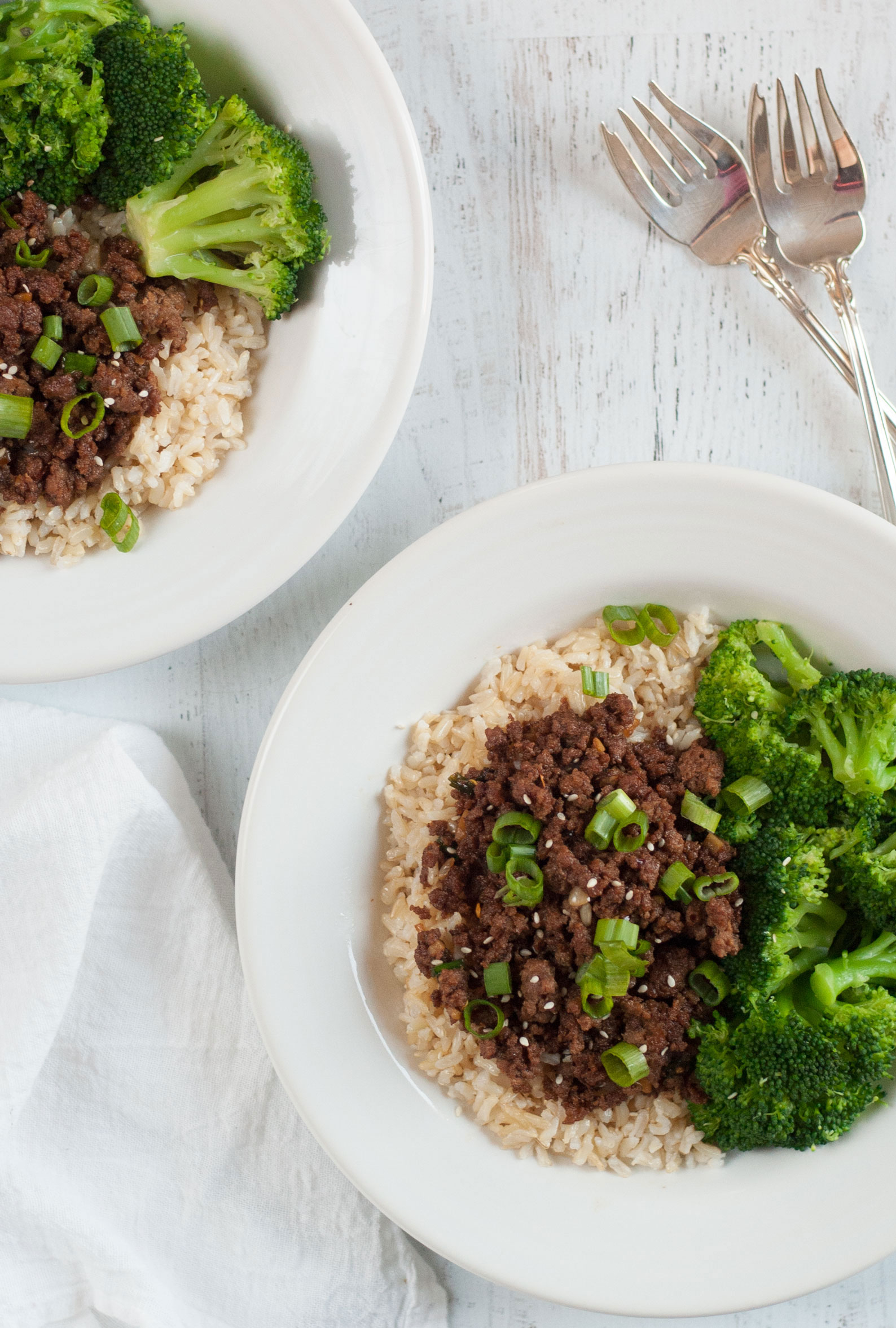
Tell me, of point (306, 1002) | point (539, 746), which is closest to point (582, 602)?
point (539, 746)

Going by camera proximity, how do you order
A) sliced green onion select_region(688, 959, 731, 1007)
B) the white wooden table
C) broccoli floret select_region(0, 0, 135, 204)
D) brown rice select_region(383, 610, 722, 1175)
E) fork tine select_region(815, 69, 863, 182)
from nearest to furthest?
broccoli floret select_region(0, 0, 135, 204)
sliced green onion select_region(688, 959, 731, 1007)
brown rice select_region(383, 610, 722, 1175)
fork tine select_region(815, 69, 863, 182)
the white wooden table

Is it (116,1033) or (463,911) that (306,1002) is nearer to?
(463,911)

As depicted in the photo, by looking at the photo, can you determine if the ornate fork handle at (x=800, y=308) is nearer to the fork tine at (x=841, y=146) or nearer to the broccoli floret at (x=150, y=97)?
the fork tine at (x=841, y=146)

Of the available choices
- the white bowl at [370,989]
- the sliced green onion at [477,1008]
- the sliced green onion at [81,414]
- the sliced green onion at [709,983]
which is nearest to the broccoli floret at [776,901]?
the sliced green onion at [709,983]

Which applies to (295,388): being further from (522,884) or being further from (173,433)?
(522,884)

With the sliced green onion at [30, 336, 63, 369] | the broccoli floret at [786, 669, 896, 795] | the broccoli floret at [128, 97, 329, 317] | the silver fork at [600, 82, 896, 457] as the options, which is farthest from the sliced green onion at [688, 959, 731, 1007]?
the sliced green onion at [30, 336, 63, 369]

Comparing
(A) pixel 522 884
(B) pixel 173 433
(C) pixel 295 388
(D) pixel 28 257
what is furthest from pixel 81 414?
(A) pixel 522 884

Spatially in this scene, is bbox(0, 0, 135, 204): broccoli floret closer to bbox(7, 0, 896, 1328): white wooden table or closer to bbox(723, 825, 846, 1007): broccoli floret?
bbox(7, 0, 896, 1328): white wooden table
